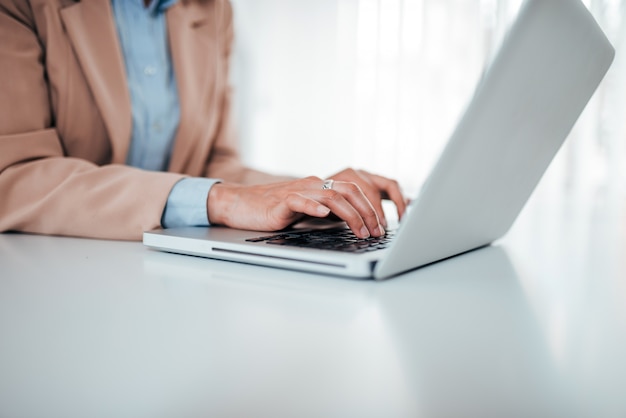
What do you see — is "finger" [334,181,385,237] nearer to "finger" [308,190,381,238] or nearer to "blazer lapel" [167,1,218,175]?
"finger" [308,190,381,238]

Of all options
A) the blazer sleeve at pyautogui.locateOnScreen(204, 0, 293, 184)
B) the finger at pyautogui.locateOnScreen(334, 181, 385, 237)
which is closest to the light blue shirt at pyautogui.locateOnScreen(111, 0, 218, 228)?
the blazer sleeve at pyautogui.locateOnScreen(204, 0, 293, 184)

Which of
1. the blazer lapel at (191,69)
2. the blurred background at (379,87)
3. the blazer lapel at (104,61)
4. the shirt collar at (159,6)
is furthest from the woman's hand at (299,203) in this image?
the blurred background at (379,87)

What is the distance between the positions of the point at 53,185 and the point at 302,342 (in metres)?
0.63

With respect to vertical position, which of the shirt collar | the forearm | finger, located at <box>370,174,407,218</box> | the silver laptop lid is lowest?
the forearm

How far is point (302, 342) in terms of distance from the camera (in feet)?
1.09

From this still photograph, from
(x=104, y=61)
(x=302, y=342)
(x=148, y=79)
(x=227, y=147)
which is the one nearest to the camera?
(x=302, y=342)

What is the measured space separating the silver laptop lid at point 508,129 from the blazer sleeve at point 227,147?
72 centimetres

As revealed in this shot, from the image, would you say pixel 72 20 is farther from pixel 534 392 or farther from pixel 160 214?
pixel 534 392

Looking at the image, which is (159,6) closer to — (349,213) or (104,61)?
(104,61)

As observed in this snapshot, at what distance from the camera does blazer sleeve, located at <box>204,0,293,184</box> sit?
133 centimetres

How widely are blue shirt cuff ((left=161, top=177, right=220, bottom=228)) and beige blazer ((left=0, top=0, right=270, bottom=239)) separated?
0.05 feet

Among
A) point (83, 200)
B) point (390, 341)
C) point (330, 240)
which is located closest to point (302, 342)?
point (390, 341)

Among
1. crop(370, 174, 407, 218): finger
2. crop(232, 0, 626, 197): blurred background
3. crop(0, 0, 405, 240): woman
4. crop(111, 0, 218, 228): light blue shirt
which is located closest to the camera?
crop(0, 0, 405, 240): woman

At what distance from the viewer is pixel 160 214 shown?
0.74m
